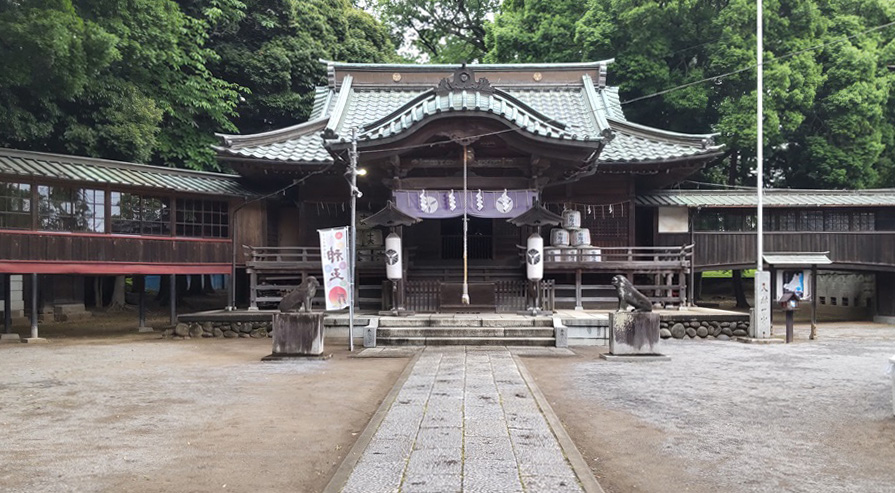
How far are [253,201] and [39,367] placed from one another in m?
9.00

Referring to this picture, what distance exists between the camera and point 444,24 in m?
39.1

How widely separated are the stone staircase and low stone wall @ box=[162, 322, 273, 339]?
4.02m

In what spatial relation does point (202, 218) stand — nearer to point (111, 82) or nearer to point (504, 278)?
point (111, 82)

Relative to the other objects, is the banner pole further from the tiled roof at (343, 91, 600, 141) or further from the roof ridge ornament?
the roof ridge ornament

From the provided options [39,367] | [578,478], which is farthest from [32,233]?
[578,478]

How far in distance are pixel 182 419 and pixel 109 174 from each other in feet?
40.8

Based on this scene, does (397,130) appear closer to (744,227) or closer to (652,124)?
(744,227)

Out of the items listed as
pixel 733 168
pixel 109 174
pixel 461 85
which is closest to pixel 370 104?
pixel 461 85

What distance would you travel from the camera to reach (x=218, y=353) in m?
13.5

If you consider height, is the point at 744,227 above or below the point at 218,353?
above

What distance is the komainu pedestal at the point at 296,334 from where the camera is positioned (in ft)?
40.0

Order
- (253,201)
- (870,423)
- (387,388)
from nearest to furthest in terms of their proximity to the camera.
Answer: (870,423)
(387,388)
(253,201)

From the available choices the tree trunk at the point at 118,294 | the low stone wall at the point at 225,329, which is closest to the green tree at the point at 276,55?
the tree trunk at the point at 118,294

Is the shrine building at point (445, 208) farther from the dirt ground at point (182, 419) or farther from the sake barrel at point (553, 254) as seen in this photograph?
the dirt ground at point (182, 419)
